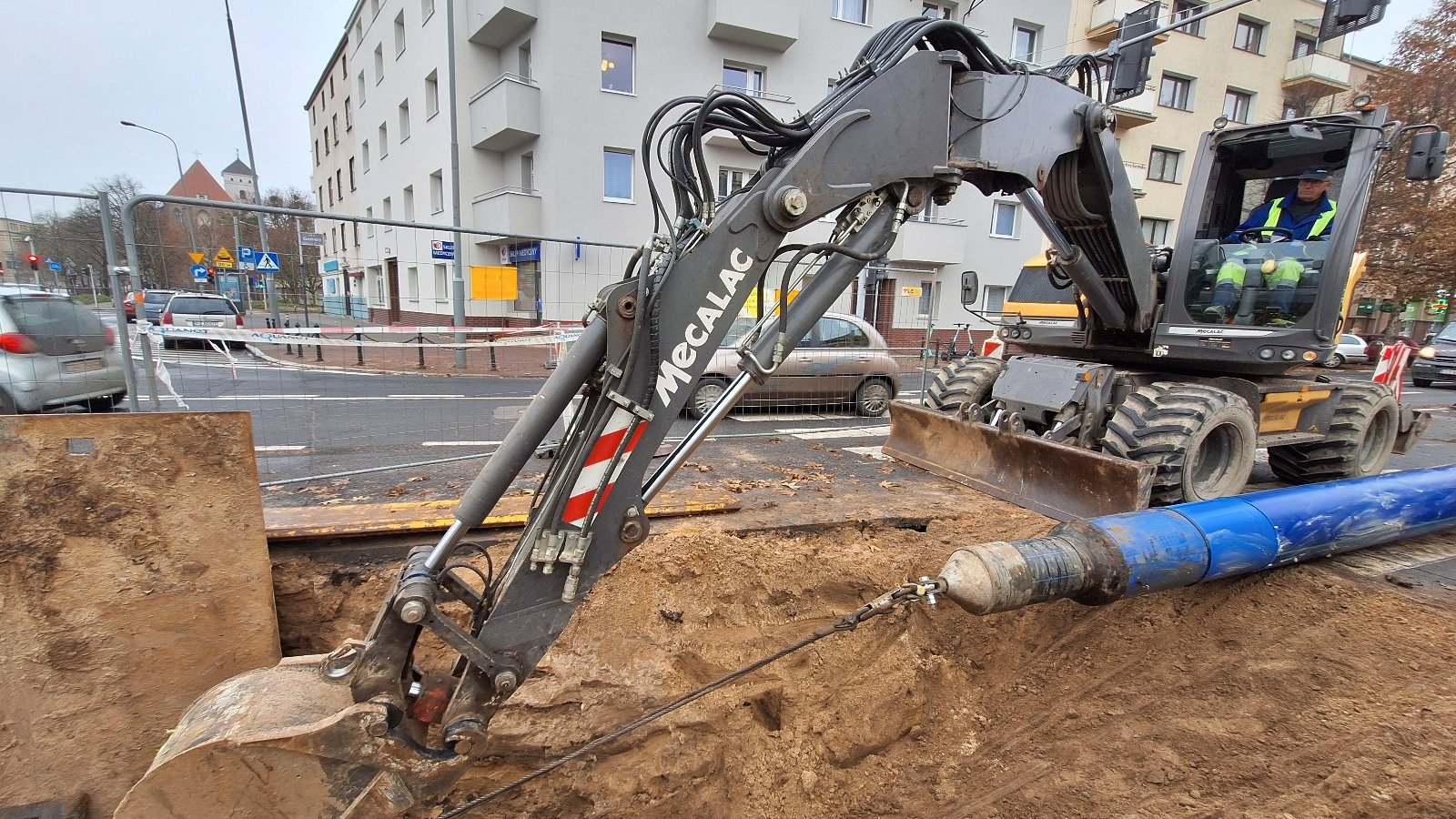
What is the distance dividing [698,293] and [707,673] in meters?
2.20

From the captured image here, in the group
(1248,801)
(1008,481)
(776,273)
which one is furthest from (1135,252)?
(1248,801)

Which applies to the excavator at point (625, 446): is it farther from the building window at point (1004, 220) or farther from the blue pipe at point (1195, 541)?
the building window at point (1004, 220)

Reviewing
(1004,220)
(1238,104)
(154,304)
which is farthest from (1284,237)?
(1238,104)

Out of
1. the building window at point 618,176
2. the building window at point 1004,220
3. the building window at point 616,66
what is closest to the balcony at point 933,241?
the building window at point 1004,220

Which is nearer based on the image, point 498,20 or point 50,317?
point 50,317

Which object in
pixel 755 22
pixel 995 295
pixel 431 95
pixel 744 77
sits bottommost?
pixel 995 295

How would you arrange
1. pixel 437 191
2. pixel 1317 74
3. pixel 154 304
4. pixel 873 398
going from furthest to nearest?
pixel 1317 74
pixel 437 191
pixel 873 398
pixel 154 304

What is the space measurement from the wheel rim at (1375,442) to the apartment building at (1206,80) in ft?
57.4

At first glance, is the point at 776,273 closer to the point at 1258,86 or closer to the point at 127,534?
the point at 127,534

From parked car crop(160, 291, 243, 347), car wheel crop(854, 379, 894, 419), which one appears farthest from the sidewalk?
car wheel crop(854, 379, 894, 419)

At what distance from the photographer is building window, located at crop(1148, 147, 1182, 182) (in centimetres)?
2119

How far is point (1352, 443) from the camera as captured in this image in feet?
16.5

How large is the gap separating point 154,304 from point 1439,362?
23005 millimetres

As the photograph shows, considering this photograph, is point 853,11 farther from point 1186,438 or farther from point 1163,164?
point 1186,438
